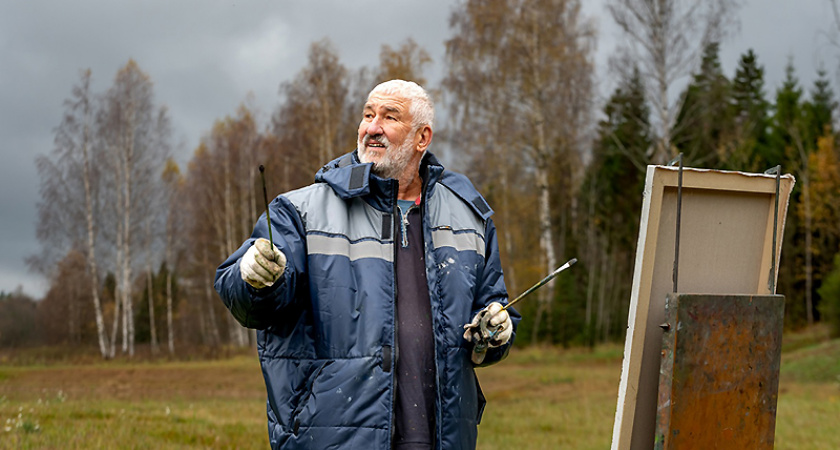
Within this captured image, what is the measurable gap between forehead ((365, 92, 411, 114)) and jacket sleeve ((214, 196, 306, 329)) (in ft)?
1.76

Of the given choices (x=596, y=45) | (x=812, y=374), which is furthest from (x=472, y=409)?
(x=596, y=45)

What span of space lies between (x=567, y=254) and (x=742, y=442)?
79.2ft

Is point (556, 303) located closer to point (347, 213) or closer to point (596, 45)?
point (596, 45)

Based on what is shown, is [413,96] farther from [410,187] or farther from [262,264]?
[262,264]

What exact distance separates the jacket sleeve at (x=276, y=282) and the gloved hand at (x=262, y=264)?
0.05 metres

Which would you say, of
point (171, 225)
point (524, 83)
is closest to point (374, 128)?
point (524, 83)

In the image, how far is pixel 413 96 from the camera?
9.93 feet

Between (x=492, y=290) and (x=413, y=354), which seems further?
(x=492, y=290)

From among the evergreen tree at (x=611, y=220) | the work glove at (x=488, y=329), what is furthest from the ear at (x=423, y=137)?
the evergreen tree at (x=611, y=220)

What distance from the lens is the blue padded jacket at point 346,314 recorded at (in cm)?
252

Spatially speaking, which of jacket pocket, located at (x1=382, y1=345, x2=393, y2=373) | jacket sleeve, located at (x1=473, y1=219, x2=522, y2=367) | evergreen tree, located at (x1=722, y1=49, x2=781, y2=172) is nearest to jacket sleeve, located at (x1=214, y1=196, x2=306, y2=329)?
jacket pocket, located at (x1=382, y1=345, x2=393, y2=373)

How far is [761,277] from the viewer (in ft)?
8.31

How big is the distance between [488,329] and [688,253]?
2.22 feet

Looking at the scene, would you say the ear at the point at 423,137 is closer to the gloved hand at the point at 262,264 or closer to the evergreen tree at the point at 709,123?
the gloved hand at the point at 262,264
